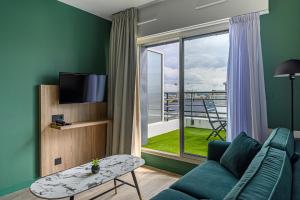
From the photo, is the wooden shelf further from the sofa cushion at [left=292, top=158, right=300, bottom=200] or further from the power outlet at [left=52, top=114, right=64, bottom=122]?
the sofa cushion at [left=292, top=158, right=300, bottom=200]

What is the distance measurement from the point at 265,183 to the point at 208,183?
→ 38.5 inches

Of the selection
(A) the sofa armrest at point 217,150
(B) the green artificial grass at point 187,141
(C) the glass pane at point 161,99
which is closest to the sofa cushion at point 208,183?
(A) the sofa armrest at point 217,150

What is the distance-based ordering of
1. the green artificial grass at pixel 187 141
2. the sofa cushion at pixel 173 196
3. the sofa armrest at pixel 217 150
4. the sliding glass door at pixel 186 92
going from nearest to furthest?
the sofa cushion at pixel 173 196
the sofa armrest at pixel 217 150
the sliding glass door at pixel 186 92
the green artificial grass at pixel 187 141

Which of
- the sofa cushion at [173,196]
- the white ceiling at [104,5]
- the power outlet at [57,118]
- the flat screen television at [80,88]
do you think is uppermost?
the white ceiling at [104,5]

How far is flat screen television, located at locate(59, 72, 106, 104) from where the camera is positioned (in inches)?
115

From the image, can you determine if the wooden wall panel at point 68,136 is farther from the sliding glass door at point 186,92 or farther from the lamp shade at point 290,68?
the lamp shade at point 290,68

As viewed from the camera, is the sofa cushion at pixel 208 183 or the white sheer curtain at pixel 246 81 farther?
the white sheer curtain at pixel 246 81

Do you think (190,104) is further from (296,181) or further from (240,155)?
(296,181)

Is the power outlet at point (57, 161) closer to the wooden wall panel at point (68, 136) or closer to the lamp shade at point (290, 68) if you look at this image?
the wooden wall panel at point (68, 136)

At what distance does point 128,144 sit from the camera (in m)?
3.39

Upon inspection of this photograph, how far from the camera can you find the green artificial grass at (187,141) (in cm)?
408

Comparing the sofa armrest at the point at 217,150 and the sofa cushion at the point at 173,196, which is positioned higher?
the sofa armrest at the point at 217,150

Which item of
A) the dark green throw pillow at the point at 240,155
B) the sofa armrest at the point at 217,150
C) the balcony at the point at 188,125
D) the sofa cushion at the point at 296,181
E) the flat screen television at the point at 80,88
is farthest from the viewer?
the balcony at the point at 188,125

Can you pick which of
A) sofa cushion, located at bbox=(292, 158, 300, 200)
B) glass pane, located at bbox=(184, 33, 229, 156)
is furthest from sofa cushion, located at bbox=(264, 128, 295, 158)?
glass pane, located at bbox=(184, 33, 229, 156)
